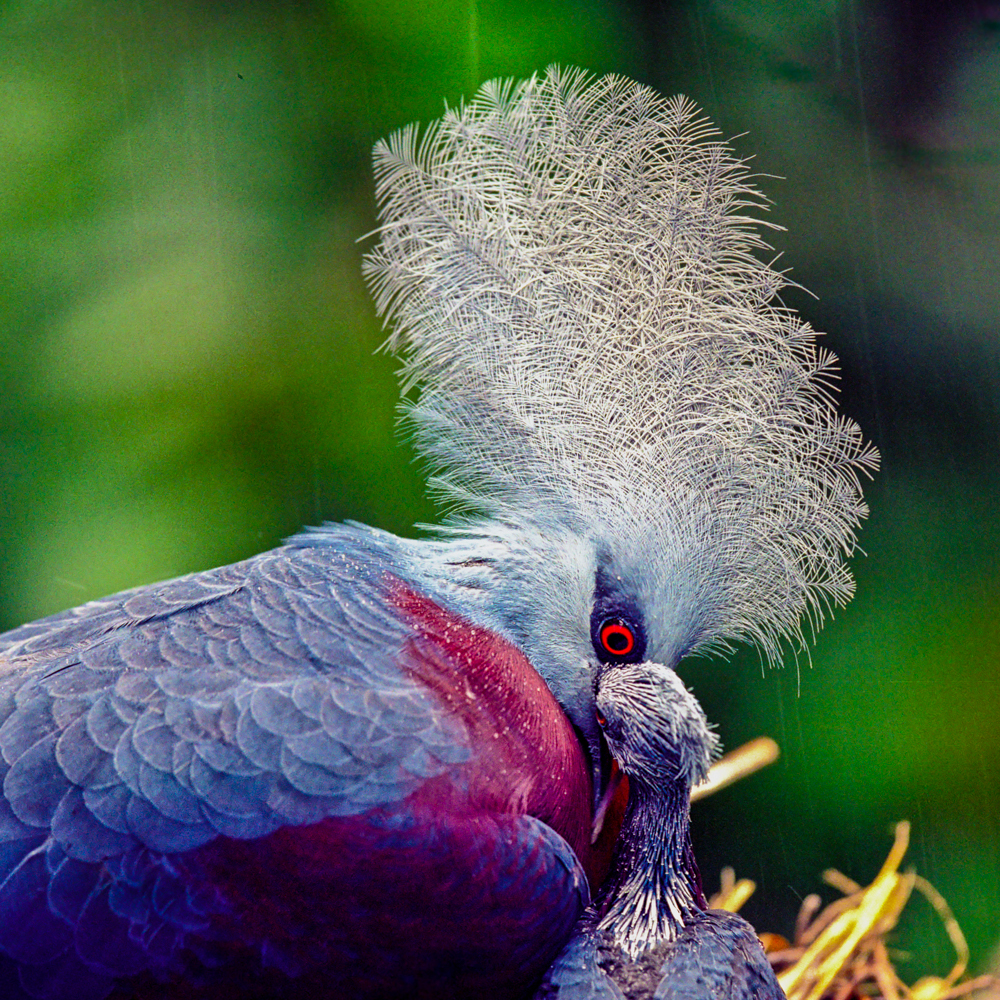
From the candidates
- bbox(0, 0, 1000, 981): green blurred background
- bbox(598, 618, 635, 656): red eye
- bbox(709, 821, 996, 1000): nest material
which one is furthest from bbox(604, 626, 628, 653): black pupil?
bbox(709, 821, 996, 1000): nest material

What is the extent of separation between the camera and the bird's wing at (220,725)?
0.82m

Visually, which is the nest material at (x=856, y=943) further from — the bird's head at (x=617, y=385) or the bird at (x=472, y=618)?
the bird's head at (x=617, y=385)

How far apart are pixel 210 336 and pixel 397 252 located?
689mm

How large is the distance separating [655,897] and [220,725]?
444mm

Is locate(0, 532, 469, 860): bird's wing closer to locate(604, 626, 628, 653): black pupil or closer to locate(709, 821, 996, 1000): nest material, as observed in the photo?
locate(604, 626, 628, 653): black pupil

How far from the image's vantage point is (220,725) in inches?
33.5

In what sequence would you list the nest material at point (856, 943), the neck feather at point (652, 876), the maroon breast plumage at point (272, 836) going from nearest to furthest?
1. the maroon breast plumage at point (272, 836)
2. the neck feather at point (652, 876)
3. the nest material at point (856, 943)

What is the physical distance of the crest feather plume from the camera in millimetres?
990

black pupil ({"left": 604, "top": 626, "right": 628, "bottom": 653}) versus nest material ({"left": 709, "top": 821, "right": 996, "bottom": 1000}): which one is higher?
black pupil ({"left": 604, "top": 626, "right": 628, "bottom": 653})

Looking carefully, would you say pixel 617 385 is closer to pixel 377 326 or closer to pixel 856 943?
pixel 377 326

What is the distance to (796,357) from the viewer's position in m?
0.99

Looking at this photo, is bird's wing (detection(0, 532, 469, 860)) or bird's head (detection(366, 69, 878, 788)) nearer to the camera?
bird's wing (detection(0, 532, 469, 860))

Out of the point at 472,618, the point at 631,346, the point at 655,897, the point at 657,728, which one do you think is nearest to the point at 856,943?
the point at 655,897

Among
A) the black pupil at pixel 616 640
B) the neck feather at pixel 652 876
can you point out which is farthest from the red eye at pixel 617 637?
the neck feather at pixel 652 876
